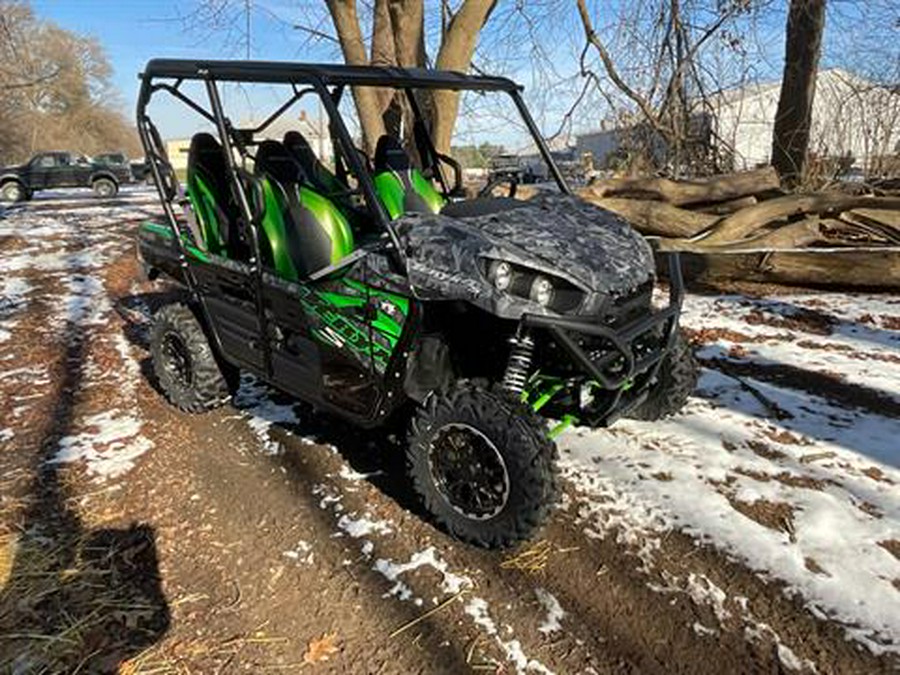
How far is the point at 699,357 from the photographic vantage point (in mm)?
4992

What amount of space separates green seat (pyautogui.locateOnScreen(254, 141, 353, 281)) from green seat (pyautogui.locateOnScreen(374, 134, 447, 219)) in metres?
0.40

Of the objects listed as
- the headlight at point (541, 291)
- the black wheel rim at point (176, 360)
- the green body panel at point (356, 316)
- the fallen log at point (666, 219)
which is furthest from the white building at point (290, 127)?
the fallen log at point (666, 219)

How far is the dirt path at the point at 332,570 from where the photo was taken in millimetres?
2275

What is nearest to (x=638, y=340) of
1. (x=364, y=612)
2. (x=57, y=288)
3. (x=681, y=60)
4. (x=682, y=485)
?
(x=682, y=485)

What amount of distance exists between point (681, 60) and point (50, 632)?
12.3 meters

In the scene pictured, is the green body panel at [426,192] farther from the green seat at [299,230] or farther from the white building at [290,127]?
the green seat at [299,230]

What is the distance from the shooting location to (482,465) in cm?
279

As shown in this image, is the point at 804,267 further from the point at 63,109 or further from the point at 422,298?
the point at 63,109

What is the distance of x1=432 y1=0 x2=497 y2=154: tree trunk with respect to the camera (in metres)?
9.23

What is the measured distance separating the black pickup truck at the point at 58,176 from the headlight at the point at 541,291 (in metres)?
26.4

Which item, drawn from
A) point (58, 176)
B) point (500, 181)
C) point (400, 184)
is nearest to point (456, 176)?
point (500, 181)

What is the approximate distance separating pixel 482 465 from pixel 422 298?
76cm

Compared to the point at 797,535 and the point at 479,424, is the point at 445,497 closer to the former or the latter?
the point at 479,424

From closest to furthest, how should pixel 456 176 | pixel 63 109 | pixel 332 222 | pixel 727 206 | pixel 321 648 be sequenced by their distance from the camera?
pixel 321 648, pixel 332 222, pixel 456 176, pixel 727 206, pixel 63 109
